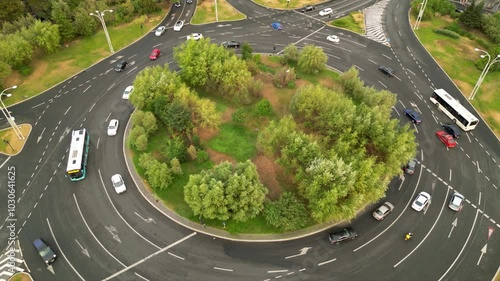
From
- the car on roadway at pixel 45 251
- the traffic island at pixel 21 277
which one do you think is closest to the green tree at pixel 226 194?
the car on roadway at pixel 45 251

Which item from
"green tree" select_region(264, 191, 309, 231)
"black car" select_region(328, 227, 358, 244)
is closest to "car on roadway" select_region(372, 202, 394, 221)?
"black car" select_region(328, 227, 358, 244)

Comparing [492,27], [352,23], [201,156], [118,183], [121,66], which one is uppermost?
[492,27]

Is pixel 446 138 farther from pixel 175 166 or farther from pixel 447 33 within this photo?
pixel 175 166

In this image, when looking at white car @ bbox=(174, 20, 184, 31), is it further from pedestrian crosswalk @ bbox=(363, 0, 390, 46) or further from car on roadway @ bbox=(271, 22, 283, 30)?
pedestrian crosswalk @ bbox=(363, 0, 390, 46)

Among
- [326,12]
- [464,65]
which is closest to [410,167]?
[464,65]

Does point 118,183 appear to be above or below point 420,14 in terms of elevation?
below

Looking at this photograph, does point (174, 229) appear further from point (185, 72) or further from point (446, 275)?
point (446, 275)
